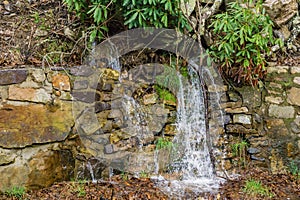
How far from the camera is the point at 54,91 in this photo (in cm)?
268

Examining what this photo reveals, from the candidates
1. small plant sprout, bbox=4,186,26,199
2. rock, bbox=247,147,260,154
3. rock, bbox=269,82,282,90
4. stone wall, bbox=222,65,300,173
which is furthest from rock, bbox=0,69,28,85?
rock, bbox=269,82,282,90

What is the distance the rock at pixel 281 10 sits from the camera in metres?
3.54

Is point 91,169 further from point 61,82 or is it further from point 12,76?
point 12,76

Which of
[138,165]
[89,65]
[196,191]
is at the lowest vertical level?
[196,191]

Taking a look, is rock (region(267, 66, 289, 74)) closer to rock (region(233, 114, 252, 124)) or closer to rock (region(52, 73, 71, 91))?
rock (region(233, 114, 252, 124))

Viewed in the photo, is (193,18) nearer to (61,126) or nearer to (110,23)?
(110,23)

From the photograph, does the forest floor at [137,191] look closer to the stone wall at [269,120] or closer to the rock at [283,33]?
the stone wall at [269,120]

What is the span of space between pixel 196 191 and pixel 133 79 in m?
1.30

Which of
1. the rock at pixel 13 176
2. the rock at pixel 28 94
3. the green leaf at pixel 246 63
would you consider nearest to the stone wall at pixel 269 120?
the green leaf at pixel 246 63

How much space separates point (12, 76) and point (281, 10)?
3.12 metres

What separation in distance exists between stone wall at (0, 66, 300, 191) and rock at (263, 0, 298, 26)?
0.69 metres

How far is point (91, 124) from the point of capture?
2.82m

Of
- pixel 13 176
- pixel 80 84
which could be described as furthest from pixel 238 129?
pixel 13 176

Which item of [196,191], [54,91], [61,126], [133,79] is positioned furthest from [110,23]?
[196,191]
